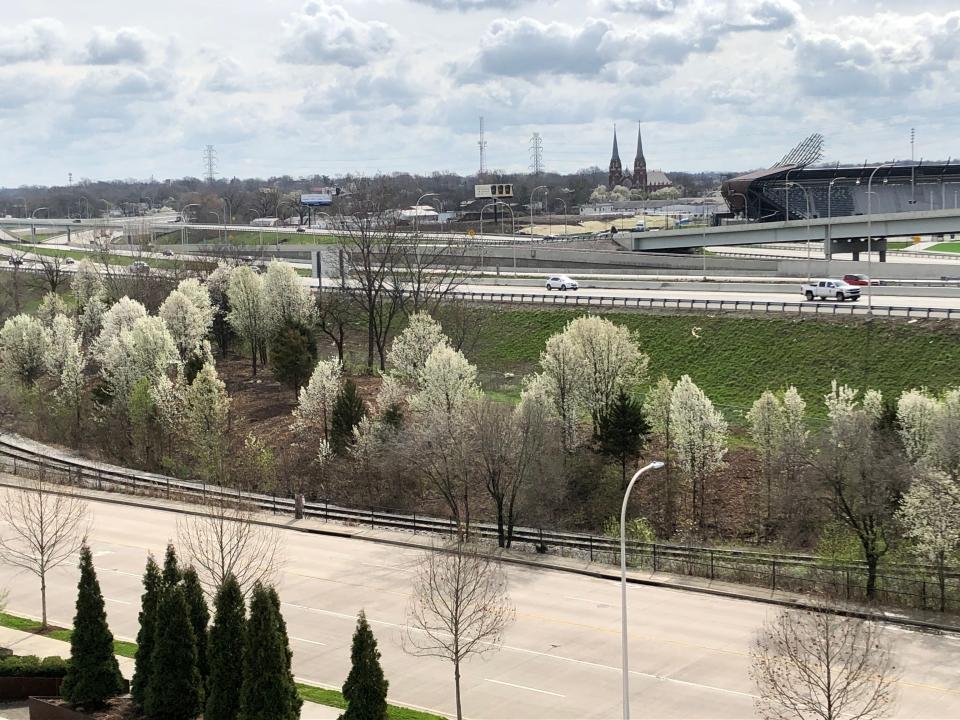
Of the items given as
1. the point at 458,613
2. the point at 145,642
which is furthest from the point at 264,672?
the point at 458,613

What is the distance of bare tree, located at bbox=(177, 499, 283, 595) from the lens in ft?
93.0

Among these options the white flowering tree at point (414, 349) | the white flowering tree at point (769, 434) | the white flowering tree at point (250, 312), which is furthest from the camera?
the white flowering tree at point (250, 312)

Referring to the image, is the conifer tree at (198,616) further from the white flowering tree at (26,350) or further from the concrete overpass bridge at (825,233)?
the concrete overpass bridge at (825,233)

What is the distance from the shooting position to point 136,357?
196 ft

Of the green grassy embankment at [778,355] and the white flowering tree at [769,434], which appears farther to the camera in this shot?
the green grassy embankment at [778,355]

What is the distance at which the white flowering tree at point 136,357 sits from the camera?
192 feet

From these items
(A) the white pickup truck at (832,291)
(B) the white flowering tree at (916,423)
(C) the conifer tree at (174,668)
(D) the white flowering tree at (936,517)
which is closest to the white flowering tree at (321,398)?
(B) the white flowering tree at (916,423)

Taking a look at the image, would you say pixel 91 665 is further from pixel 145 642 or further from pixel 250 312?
pixel 250 312

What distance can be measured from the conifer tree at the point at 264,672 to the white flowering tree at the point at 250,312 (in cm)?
4649

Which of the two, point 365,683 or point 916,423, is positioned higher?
point 916,423

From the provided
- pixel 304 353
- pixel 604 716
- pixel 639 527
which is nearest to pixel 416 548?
pixel 639 527

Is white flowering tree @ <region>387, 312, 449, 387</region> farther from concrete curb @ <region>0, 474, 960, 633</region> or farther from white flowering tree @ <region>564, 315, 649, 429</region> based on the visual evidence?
concrete curb @ <region>0, 474, 960, 633</region>

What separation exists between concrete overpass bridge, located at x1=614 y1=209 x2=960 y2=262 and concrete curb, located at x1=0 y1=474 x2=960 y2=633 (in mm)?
61293

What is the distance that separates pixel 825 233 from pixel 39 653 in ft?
254
